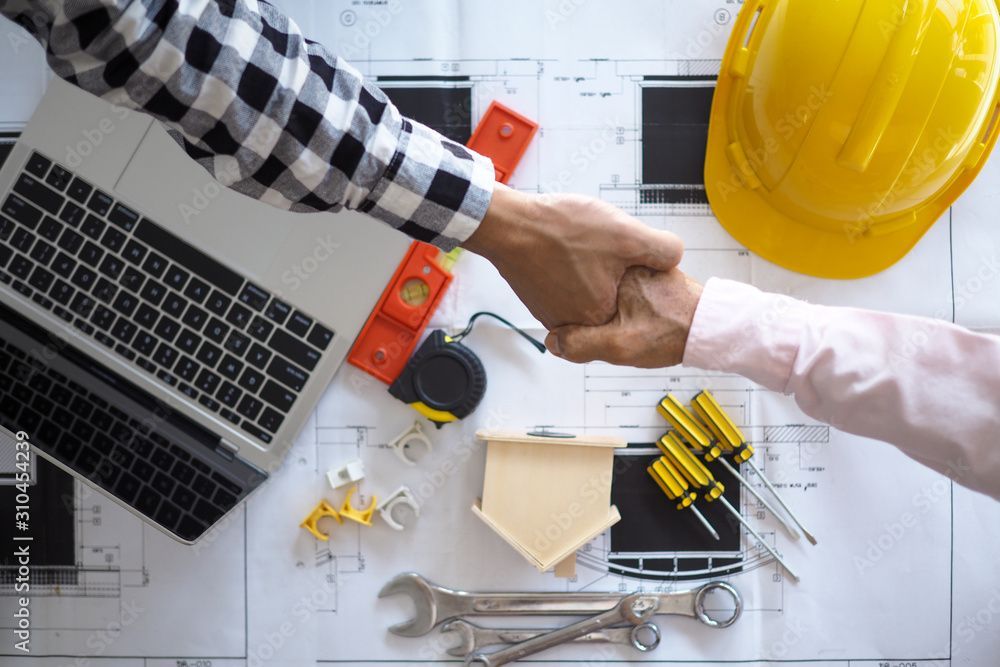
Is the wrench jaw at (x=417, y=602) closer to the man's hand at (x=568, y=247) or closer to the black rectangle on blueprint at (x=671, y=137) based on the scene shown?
the man's hand at (x=568, y=247)

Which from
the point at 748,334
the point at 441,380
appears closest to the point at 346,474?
the point at 441,380

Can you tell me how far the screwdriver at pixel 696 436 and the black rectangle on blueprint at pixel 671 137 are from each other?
0.26 metres

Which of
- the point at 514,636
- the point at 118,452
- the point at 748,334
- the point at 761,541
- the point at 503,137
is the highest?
the point at 503,137

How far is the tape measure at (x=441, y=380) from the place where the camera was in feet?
2.66

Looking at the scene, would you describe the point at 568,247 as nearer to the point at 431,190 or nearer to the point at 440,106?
the point at 431,190

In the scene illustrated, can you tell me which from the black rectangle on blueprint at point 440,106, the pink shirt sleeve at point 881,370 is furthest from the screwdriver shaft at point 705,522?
the black rectangle on blueprint at point 440,106

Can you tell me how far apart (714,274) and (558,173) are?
0.22 metres

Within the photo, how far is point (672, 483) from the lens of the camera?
2.70ft

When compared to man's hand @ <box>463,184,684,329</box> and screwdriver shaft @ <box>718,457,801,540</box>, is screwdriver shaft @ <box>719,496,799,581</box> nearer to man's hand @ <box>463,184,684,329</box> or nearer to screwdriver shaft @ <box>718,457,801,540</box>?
screwdriver shaft @ <box>718,457,801,540</box>

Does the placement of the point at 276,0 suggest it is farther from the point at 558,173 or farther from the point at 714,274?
the point at 714,274

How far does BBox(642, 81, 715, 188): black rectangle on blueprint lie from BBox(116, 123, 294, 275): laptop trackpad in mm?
419

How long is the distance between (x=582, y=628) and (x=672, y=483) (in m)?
0.20

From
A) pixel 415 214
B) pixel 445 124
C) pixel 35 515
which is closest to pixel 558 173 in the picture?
pixel 445 124

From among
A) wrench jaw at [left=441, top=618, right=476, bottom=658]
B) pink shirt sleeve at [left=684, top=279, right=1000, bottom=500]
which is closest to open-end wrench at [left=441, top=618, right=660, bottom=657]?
wrench jaw at [left=441, top=618, right=476, bottom=658]
